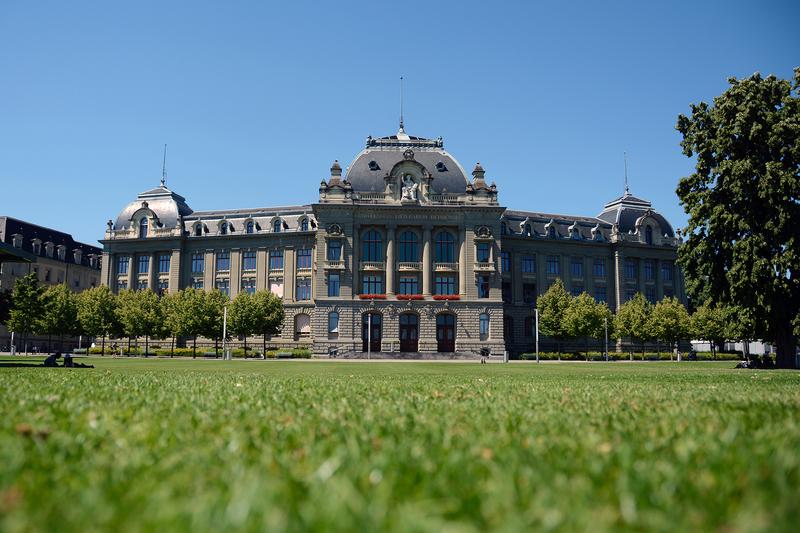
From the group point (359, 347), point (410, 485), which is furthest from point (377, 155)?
point (410, 485)

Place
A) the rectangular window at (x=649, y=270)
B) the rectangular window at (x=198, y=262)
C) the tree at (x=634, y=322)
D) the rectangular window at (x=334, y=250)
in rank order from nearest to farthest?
the rectangular window at (x=334, y=250)
the tree at (x=634, y=322)
the rectangular window at (x=198, y=262)
the rectangular window at (x=649, y=270)

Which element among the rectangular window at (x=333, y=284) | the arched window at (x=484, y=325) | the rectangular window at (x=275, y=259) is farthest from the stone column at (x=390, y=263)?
the rectangular window at (x=275, y=259)

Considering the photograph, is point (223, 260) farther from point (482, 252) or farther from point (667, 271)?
point (667, 271)

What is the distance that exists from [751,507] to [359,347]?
224 ft

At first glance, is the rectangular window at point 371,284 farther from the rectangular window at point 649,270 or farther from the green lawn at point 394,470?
the green lawn at point 394,470

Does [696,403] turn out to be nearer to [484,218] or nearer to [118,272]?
[484,218]

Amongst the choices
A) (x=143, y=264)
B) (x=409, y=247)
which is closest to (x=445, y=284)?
(x=409, y=247)

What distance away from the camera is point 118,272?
88938 mm

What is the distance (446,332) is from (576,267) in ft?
89.3

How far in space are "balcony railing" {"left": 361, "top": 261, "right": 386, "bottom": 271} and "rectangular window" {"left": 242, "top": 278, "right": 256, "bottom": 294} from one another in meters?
20.3

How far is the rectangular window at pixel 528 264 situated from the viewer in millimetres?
86375

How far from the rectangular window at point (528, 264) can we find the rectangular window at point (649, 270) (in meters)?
17.7

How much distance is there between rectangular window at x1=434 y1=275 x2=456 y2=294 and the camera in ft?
240

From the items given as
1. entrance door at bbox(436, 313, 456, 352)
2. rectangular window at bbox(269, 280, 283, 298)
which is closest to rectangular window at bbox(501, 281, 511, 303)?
Answer: entrance door at bbox(436, 313, 456, 352)
